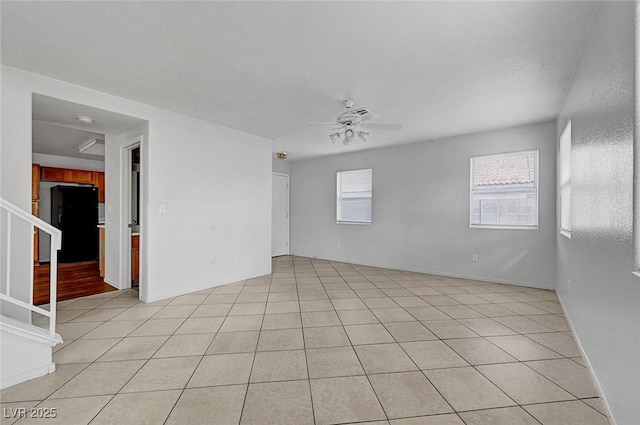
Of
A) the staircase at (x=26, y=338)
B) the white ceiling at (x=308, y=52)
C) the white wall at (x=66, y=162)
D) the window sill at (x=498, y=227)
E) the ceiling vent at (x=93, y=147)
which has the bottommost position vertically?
the staircase at (x=26, y=338)

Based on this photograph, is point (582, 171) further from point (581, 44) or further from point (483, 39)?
point (483, 39)

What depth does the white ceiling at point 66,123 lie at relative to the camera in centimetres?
300

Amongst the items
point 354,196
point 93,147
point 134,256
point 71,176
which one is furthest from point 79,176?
point 354,196

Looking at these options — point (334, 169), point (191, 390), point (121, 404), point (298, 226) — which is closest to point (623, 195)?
point (191, 390)

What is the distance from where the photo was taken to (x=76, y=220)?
6188 millimetres

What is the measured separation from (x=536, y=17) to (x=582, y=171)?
4.07 feet

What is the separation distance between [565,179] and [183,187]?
488 centimetres

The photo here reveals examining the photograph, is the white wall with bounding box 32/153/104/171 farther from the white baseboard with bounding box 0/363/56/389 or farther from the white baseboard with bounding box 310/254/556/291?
the white baseboard with bounding box 310/254/556/291

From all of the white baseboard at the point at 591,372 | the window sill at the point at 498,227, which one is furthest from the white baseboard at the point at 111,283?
the window sill at the point at 498,227

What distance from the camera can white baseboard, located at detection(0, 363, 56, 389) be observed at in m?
1.81

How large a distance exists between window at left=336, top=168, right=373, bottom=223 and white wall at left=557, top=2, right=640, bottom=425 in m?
3.93

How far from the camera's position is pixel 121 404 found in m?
1.66

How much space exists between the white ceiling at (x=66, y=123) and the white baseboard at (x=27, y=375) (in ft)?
8.38

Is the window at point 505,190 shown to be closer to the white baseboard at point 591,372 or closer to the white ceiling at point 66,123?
the white baseboard at point 591,372
